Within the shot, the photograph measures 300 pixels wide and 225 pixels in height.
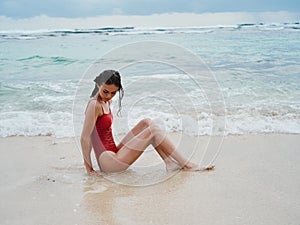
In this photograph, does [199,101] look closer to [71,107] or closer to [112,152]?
[71,107]

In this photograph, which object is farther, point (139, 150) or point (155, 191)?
point (139, 150)

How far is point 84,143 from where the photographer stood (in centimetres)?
318

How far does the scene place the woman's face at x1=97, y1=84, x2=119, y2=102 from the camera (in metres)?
3.11

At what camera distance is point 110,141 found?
3377mm

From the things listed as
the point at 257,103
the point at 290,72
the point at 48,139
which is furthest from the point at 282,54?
the point at 48,139

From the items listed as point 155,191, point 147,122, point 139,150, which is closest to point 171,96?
point 147,122

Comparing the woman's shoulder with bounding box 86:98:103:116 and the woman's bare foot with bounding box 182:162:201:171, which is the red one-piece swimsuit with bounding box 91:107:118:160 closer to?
the woman's shoulder with bounding box 86:98:103:116

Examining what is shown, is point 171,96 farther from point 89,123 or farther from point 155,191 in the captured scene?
point 155,191

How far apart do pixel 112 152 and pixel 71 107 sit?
319 centimetres

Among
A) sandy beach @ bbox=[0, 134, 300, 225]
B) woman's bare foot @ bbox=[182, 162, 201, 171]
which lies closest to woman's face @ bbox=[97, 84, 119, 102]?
sandy beach @ bbox=[0, 134, 300, 225]

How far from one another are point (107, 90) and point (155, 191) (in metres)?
0.96

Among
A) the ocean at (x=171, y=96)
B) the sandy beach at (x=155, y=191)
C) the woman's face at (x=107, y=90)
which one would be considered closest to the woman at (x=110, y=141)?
the woman's face at (x=107, y=90)

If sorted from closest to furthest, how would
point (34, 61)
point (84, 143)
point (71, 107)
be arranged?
point (84, 143), point (71, 107), point (34, 61)

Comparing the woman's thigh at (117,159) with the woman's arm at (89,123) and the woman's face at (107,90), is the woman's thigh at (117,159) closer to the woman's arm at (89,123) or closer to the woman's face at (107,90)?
the woman's arm at (89,123)
